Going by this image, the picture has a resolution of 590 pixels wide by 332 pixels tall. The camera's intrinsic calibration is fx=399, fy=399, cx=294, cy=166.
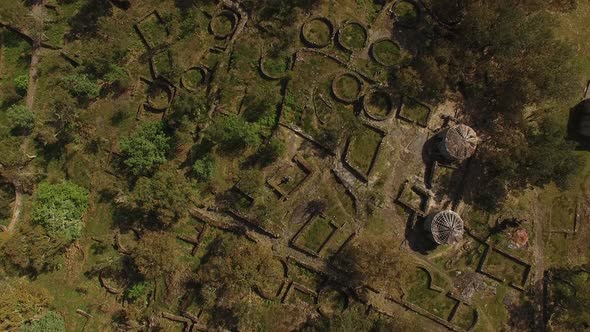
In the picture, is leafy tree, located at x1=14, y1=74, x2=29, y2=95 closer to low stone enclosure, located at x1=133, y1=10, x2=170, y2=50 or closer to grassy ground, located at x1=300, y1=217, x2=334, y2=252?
low stone enclosure, located at x1=133, y1=10, x2=170, y2=50

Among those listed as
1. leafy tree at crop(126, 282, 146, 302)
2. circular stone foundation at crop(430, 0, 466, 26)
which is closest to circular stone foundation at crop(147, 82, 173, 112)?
leafy tree at crop(126, 282, 146, 302)

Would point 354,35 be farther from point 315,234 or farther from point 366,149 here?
point 315,234

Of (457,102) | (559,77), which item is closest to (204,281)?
(457,102)

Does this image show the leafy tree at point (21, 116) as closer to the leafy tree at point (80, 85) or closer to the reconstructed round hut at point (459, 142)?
the leafy tree at point (80, 85)

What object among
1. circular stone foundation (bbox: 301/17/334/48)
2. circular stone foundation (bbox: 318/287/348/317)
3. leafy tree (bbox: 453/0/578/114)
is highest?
leafy tree (bbox: 453/0/578/114)

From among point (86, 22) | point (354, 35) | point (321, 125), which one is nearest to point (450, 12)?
point (354, 35)

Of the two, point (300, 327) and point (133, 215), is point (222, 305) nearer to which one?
point (300, 327)

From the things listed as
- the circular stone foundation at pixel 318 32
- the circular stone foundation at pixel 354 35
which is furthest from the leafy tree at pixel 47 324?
the circular stone foundation at pixel 354 35
